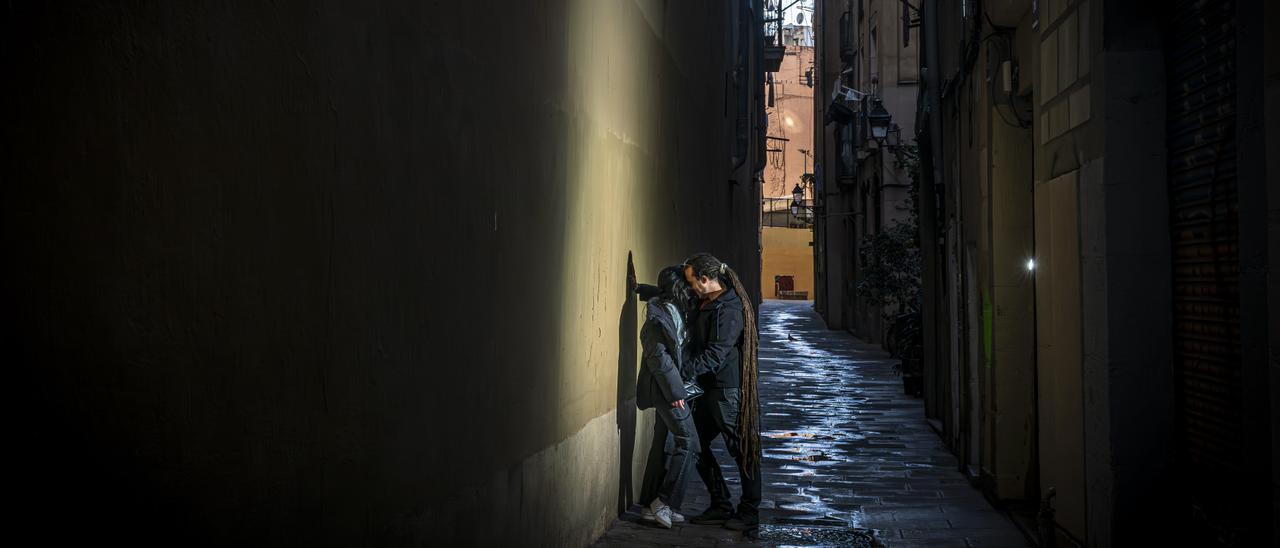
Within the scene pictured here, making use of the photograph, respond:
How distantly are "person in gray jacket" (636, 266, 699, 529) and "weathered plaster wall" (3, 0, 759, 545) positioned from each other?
0.85m

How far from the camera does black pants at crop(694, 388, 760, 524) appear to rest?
7523 millimetres

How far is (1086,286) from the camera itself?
571 centimetres

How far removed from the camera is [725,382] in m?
7.54

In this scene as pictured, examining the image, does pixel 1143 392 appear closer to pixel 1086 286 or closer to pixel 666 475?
pixel 1086 286

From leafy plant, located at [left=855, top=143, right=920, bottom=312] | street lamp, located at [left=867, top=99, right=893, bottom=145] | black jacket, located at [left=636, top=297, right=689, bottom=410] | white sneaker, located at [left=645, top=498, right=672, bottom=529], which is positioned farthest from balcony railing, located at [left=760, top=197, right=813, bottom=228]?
black jacket, located at [left=636, top=297, right=689, bottom=410]

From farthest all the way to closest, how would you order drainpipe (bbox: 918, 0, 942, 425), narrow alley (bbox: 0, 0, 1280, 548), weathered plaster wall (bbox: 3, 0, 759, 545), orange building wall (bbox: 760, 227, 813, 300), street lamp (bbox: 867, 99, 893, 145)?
orange building wall (bbox: 760, 227, 813, 300) < street lamp (bbox: 867, 99, 893, 145) < drainpipe (bbox: 918, 0, 942, 425) < narrow alley (bbox: 0, 0, 1280, 548) < weathered plaster wall (bbox: 3, 0, 759, 545)

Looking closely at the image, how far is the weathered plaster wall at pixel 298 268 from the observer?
228cm

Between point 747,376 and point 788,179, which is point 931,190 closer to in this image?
point 747,376

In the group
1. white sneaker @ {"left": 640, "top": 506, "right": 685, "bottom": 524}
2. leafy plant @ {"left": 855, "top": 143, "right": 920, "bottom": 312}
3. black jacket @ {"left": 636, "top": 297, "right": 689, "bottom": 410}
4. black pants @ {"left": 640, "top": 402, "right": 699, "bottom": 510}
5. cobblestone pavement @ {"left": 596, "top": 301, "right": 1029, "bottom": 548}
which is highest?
leafy plant @ {"left": 855, "top": 143, "right": 920, "bottom": 312}

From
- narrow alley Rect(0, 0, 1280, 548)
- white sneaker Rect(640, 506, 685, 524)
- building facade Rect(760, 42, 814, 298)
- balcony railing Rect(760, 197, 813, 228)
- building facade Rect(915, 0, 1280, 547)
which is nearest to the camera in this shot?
narrow alley Rect(0, 0, 1280, 548)

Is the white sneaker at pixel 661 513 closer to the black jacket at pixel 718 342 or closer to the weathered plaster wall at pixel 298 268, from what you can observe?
the black jacket at pixel 718 342

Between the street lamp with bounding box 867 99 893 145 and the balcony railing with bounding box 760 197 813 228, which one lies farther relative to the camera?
the balcony railing with bounding box 760 197 813 228

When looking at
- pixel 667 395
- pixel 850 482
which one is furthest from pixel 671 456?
pixel 850 482

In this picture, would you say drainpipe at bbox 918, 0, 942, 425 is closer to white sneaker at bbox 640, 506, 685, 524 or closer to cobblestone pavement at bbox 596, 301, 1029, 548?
cobblestone pavement at bbox 596, 301, 1029, 548
